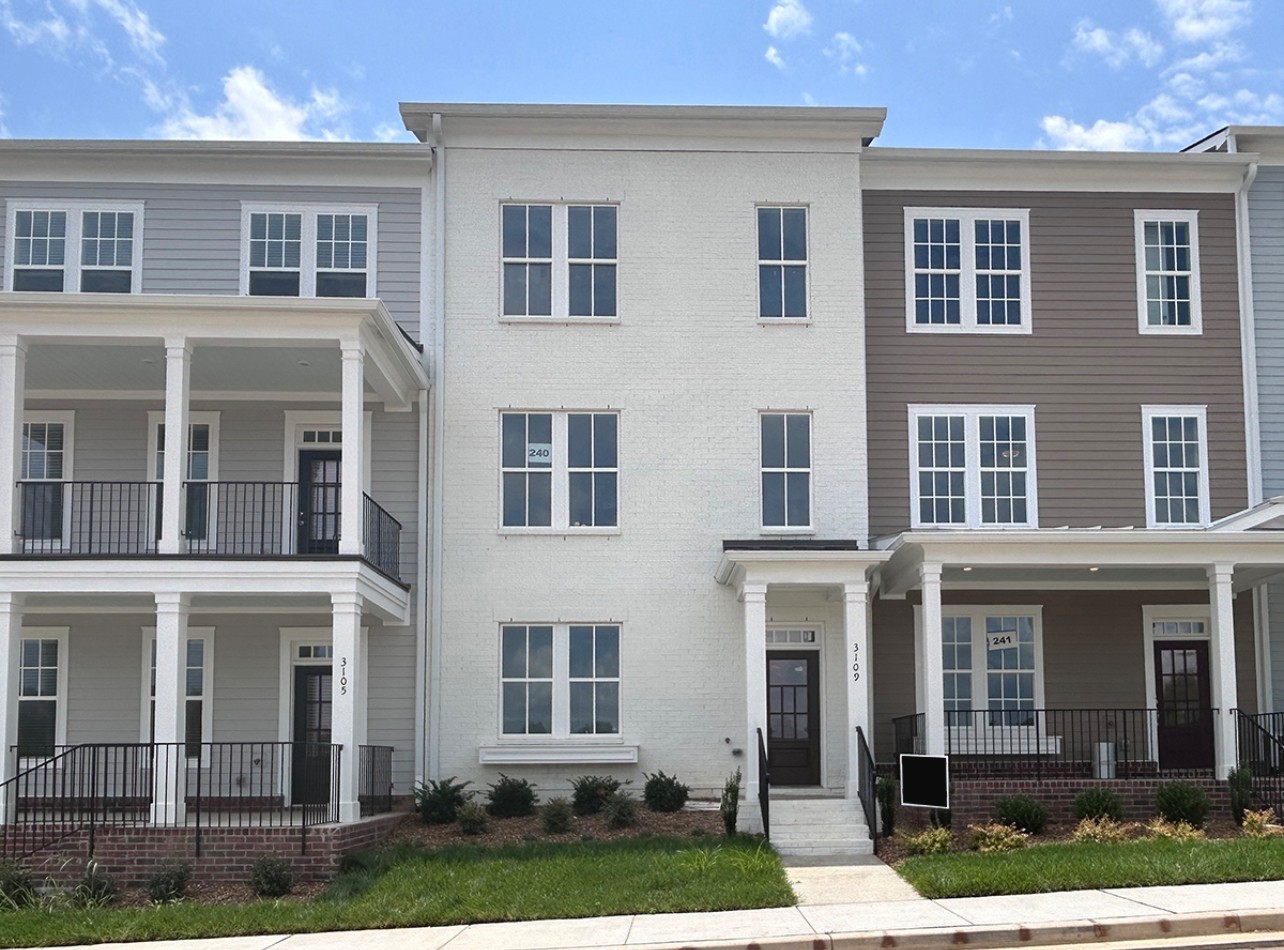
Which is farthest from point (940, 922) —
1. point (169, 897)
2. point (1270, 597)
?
point (1270, 597)

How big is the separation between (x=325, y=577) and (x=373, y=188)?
751 centimetres

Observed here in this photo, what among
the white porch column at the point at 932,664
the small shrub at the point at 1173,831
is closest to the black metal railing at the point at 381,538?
the white porch column at the point at 932,664

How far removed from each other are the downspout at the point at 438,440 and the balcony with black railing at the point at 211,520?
688 millimetres

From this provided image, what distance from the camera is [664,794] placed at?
22172mm

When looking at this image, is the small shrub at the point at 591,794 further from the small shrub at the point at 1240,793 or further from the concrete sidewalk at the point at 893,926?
the small shrub at the point at 1240,793

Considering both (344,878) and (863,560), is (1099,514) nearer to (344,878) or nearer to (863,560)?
(863,560)

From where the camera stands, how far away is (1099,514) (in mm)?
24875

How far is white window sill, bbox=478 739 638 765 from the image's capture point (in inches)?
917

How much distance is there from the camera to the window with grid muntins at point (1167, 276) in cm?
2556

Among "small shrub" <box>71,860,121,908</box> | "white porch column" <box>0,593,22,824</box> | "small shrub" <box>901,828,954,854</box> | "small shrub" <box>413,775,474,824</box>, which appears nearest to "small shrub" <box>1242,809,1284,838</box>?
"small shrub" <box>901,828,954,854</box>

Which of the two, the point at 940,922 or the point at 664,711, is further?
the point at 664,711

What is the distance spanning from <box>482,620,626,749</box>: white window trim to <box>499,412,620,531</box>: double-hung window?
1545 mm

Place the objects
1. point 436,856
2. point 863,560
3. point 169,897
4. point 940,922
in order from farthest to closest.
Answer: point 863,560 < point 436,856 < point 169,897 < point 940,922

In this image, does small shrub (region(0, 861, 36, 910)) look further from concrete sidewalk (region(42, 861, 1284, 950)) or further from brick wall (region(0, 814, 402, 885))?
concrete sidewalk (region(42, 861, 1284, 950))
